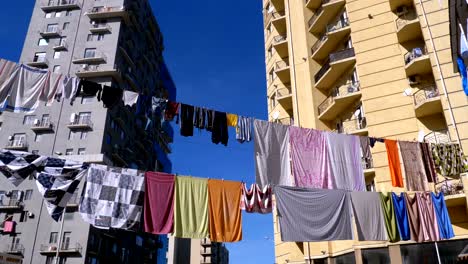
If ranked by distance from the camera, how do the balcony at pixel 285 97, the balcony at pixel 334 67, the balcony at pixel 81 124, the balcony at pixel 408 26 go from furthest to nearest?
the balcony at pixel 81 124
the balcony at pixel 285 97
the balcony at pixel 334 67
the balcony at pixel 408 26

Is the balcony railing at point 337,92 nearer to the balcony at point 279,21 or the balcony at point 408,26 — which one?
the balcony at point 408,26

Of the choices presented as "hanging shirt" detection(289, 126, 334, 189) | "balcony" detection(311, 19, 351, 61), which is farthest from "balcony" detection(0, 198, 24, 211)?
"hanging shirt" detection(289, 126, 334, 189)

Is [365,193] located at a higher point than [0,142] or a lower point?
lower

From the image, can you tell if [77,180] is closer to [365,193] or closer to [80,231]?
[365,193]

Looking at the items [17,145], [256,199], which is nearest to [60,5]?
[17,145]

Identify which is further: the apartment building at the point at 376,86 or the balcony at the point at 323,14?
the balcony at the point at 323,14

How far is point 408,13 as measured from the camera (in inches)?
982

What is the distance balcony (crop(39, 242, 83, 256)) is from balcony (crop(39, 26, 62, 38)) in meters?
29.3

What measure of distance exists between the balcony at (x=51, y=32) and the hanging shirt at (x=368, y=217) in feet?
170

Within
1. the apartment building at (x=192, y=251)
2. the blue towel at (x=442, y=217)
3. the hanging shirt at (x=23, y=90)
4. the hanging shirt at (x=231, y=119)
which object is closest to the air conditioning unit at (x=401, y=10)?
the blue towel at (x=442, y=217)

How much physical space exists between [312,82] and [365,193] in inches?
536

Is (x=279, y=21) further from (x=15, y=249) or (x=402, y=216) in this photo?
(x=15, y=249)

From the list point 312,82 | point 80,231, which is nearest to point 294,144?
point 312,82

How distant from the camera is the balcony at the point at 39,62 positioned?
53.0m
